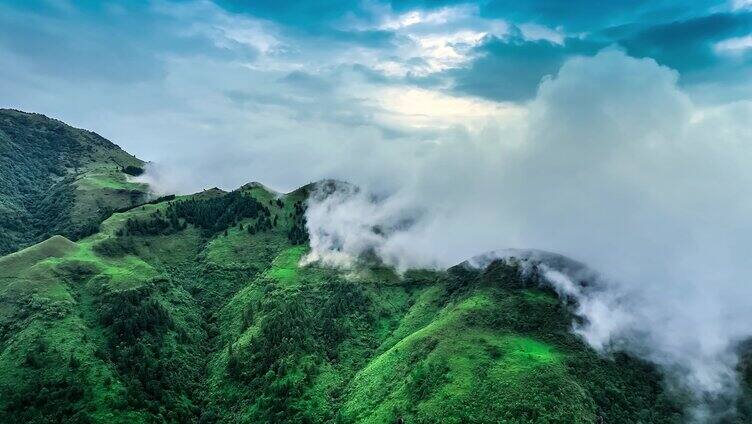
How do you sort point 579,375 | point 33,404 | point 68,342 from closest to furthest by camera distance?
point 33,404, point 579,375, point 68,342

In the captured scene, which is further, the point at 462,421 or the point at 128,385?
the point at 128,385

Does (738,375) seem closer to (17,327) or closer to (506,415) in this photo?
(506,415)

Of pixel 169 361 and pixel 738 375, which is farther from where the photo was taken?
pixel 169 361

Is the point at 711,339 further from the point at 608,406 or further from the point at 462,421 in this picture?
the point at 462,421

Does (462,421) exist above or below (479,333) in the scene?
below

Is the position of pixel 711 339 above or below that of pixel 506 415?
above

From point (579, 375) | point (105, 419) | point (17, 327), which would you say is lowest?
point (105, 419)

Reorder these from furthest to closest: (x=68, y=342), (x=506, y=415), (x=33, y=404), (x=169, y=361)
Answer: (x=169, y=361) < (x=68, y=342) < (x=33, y=404) < (x=506, y=415)

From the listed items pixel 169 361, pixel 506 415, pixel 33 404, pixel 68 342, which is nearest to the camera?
pixel 506 415

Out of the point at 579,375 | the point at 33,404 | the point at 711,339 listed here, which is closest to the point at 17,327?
the point at 33,404

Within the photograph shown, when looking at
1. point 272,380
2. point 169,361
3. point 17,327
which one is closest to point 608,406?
point 272,380
